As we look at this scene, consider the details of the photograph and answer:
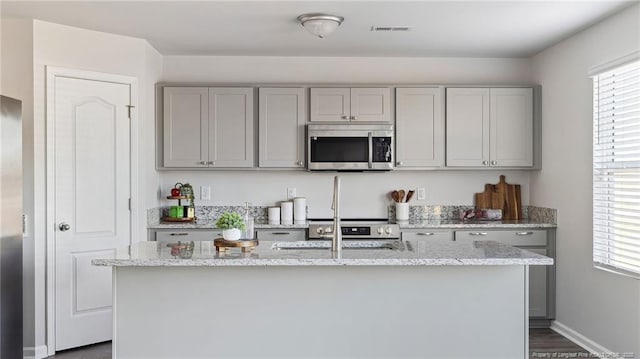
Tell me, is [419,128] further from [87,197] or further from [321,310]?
[87,197]

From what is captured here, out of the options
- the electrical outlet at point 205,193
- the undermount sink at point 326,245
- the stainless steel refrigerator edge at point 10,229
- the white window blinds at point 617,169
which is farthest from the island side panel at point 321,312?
the electrical outlet at point 205,193

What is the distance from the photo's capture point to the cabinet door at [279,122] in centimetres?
466

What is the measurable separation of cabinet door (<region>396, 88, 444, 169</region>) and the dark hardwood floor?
173 cm

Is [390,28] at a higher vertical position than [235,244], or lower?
higher

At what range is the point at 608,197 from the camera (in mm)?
3684

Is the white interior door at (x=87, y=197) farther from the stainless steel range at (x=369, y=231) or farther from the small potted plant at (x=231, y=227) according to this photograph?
the stainless steel range at (x=369, y=231)

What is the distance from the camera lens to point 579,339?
4.01 meters

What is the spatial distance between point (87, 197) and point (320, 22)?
7.40ft

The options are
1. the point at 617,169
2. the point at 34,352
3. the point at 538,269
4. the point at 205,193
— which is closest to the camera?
the point at 617,169

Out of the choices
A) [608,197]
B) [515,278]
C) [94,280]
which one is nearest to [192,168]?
[94,280]

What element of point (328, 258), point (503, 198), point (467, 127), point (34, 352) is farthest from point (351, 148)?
point (34, 352)

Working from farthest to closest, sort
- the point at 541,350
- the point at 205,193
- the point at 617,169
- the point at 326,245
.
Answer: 1. the point at 205,193
2. the point at 541,350
3. the point at 617,169
4. the point at 326,245

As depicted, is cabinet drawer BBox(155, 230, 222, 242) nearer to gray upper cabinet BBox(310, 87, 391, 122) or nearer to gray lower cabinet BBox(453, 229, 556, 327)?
gray upper cabinet BBox(310, 87, 391, 122)

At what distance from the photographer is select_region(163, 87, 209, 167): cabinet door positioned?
464 cm
